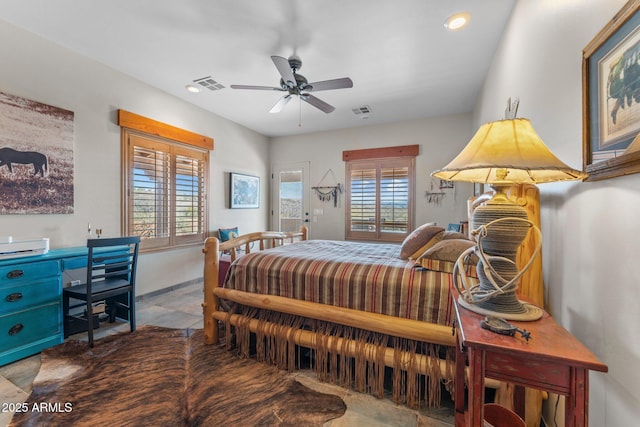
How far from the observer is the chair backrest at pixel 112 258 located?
7.68 ft

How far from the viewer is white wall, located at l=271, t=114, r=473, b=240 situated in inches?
181

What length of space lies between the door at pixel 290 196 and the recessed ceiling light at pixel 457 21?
3.73 m

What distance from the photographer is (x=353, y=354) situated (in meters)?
1.81

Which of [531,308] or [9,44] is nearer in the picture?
[531,308]

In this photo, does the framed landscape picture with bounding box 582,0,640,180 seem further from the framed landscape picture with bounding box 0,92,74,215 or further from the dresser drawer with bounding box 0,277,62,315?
the framed landscape picture with bounding box 0,92,74,215

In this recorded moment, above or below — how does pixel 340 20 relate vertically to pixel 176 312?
above

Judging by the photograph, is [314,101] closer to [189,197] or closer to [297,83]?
[297,83]

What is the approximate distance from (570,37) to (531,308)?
128cm

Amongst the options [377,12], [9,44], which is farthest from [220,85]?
[377,12]

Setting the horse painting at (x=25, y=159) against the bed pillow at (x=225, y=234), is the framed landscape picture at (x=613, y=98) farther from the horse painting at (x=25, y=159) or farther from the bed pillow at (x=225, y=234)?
the bed pillow at (x=225, y=234)

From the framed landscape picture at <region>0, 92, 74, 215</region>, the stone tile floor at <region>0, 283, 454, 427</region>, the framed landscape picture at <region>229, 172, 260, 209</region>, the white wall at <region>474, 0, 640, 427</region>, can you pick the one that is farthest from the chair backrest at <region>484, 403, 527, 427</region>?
the framed landscape picture at <region>229, 172, 260, 209</region>

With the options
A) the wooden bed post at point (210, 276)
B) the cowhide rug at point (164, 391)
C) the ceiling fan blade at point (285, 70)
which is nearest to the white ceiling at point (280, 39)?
the ceiling fan blade at point (285, 70)

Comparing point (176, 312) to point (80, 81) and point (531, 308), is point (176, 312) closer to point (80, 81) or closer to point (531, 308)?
point (80, 81)

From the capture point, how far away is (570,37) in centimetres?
129
